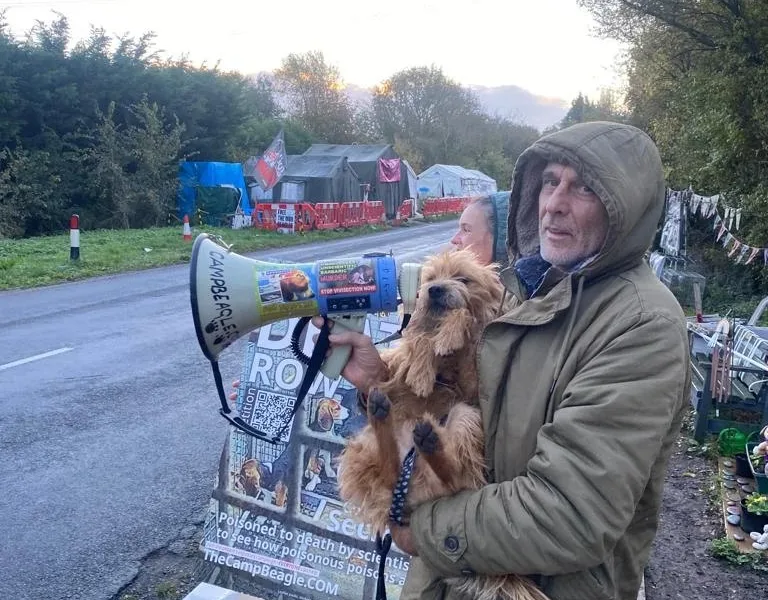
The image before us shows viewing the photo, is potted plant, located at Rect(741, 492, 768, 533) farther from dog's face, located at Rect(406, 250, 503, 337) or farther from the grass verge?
the grass verge

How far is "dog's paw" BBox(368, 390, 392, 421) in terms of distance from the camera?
6.12 ft

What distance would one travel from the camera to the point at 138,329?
9633 mm

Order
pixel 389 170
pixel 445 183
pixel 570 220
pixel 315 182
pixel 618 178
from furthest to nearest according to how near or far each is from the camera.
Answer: pixel 445 183 < pixel 389 170 < pixel 315 182 < pixel 570 220 < pixel 618 178

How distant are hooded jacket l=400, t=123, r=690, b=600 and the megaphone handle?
0.55 metres

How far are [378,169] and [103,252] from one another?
20.0 meters

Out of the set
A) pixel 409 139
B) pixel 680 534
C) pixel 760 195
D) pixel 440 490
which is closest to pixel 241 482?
pixel 440 490

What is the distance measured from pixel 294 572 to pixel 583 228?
7.53 ft

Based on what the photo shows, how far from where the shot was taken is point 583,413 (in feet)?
4.81

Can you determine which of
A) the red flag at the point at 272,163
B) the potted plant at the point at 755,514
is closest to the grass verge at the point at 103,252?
the red flag at the point at 272,163

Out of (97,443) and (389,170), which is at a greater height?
(389,170)

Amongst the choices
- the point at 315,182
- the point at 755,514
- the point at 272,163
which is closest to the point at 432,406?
the point at 755,514

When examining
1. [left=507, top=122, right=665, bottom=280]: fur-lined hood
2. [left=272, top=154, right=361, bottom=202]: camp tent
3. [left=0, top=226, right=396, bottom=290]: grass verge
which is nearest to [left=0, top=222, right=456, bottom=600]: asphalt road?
[left=507, top=122, right=665, bottom=280]: fur-lined hood

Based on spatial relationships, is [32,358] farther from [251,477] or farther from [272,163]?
[272,163]

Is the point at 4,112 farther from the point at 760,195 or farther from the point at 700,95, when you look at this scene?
the point at 760,195
